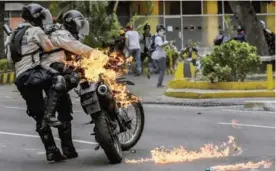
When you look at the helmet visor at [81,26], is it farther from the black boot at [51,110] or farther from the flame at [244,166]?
the flame at [244,166]

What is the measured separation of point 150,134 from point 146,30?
17.1 m

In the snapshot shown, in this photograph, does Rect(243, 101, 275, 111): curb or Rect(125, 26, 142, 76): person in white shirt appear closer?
Rect(243, 101, 275, 111): curb

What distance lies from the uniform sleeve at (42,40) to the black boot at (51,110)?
0.52m

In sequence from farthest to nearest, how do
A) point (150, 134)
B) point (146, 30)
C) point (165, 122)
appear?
point (146, 30) → point (165, 122) → point (150, 134)

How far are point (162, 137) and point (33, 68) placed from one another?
2.68 metres

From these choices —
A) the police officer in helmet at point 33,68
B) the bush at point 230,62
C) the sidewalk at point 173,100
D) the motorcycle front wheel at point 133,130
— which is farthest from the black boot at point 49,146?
the bush at point 230,62

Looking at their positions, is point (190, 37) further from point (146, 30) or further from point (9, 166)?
point (9, 166)

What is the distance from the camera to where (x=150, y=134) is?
996 cm

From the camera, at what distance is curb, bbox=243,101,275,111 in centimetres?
1355

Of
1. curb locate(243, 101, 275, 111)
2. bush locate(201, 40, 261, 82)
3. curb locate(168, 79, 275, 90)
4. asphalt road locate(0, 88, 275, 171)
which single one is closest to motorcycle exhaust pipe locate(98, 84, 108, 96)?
asphalt road locate(0, 88, 275, 171)

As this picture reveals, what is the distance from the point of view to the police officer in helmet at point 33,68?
24.9 feet

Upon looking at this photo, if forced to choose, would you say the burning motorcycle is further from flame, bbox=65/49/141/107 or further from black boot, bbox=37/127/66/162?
black boot, bbox=37/127/66/162

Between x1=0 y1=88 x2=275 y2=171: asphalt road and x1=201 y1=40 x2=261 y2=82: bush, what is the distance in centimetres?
191

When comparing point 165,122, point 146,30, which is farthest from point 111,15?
point 165,122
